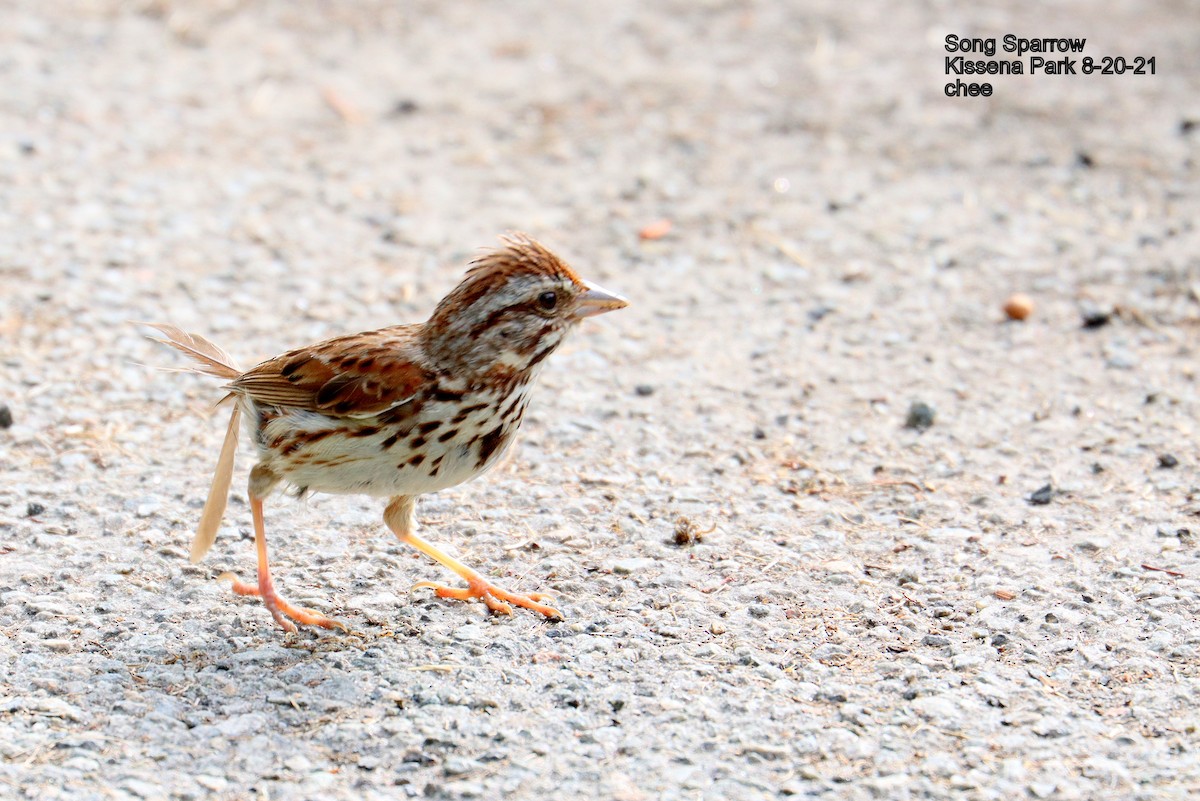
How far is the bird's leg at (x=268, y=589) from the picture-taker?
5.25 metres

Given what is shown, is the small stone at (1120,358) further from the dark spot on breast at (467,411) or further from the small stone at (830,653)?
the dark spot on breast at (467,411)

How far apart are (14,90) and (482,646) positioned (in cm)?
704

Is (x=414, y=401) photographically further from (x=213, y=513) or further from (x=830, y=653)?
(x=830, y=653)

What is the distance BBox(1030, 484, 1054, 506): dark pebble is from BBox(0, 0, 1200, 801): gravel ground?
0.07 ft

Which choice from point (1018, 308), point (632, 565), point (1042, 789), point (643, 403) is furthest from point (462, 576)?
point (1018, 308)

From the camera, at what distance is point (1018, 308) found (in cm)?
802

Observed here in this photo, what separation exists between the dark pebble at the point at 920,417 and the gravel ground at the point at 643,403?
7cm

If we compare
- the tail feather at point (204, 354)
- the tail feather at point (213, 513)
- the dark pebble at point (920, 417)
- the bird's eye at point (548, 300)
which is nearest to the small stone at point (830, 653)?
the bird's eye at point (548, 300)

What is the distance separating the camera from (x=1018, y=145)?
1002 centimetres

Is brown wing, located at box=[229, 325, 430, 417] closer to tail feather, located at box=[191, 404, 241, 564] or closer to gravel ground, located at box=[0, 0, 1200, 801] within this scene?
tail feather, located at box=[191, 404, 241, 564]

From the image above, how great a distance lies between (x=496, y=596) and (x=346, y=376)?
3.35 feet

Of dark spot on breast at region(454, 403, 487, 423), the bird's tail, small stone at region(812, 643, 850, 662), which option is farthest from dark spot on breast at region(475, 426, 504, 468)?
small stone at region(812, 643, 850, 662)

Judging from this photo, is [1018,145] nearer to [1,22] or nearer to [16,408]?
[16,408]

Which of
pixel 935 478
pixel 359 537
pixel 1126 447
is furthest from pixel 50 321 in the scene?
pixel 1126 447
